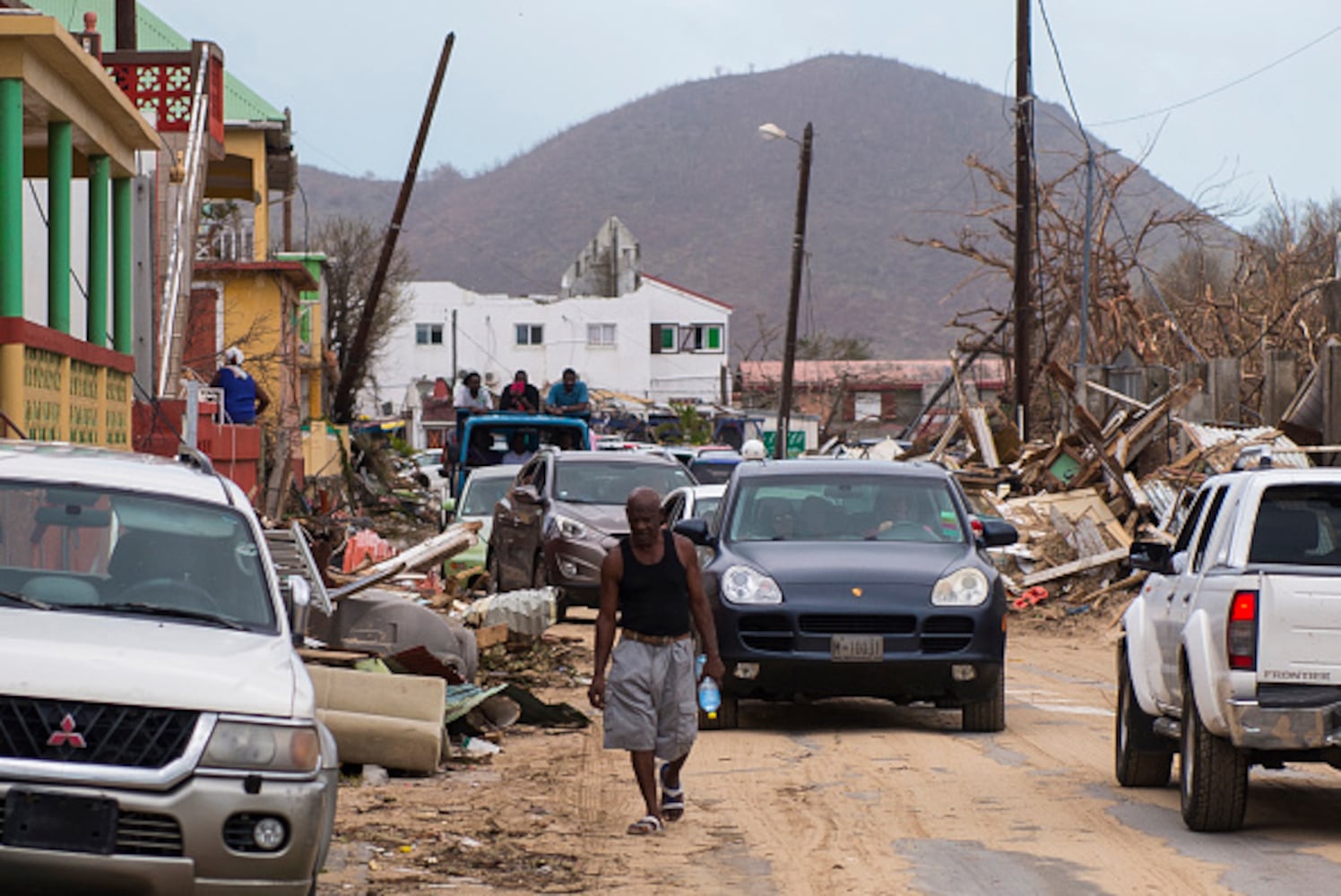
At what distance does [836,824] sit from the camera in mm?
9766

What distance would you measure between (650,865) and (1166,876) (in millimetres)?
2116

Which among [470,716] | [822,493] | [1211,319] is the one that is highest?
[1211,319]

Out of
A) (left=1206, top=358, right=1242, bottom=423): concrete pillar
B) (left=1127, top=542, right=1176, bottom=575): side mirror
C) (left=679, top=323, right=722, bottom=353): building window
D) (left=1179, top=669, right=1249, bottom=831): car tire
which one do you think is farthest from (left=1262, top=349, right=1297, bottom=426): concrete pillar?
(left=679, top=323, right=722, bottom=353): building window

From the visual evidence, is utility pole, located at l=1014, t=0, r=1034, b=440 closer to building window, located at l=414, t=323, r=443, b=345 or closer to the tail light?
the tail light

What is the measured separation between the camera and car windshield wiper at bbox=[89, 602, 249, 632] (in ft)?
24.7

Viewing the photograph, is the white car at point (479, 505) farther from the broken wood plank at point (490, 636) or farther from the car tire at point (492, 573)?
the broken wood plank at point (490, 636)

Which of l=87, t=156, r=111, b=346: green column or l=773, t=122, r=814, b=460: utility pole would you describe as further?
l=773, t=122, r=814, b=460: utility pole

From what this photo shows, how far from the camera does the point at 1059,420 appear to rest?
34.2 metres

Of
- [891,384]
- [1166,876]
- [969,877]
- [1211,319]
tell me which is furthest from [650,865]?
[891,384]

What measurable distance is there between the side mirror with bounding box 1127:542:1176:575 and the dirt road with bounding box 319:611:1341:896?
1.19 metres

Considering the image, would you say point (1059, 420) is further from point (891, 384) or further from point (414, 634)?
point (891, 384)

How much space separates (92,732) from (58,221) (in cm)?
942

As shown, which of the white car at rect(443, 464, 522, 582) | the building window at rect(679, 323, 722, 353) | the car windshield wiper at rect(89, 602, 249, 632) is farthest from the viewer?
the building window at rect(679, 323, 722, 353)

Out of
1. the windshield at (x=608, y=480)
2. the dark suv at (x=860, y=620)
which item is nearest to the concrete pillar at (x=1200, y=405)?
the windshield at (x=608, y=480)
